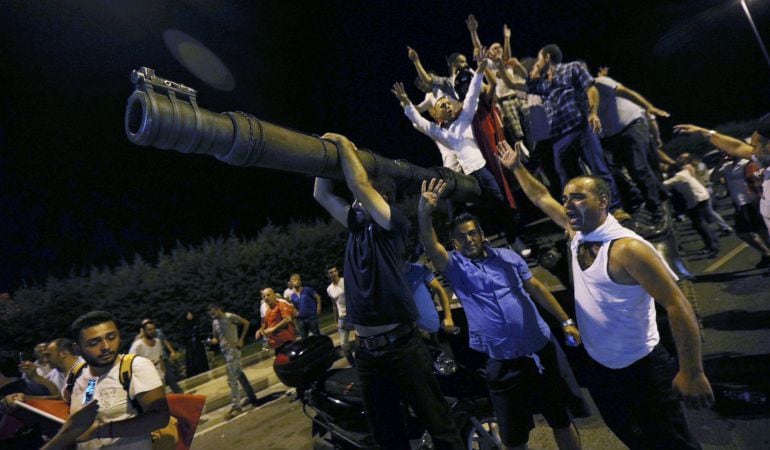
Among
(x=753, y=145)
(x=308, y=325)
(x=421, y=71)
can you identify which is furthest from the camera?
(x=308, y=325)

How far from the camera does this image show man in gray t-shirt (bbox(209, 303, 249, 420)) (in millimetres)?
7391

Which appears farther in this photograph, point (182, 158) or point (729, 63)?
point (729, 63)

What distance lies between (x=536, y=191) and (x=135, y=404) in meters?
3.16

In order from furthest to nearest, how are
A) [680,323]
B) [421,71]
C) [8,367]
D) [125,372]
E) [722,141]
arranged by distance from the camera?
[421,71], [722,141], [8,367], [125,372], [680,323]

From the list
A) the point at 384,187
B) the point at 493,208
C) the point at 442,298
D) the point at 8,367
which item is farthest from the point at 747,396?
the point at 8,367

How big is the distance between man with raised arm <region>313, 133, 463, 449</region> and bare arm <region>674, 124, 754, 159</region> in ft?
10.5

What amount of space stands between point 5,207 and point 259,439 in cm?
1704

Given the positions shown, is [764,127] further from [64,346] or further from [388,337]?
[64,346]

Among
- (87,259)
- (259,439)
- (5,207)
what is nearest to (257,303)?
(259,439)

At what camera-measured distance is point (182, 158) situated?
69.6ft

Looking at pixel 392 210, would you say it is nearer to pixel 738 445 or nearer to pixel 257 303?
pixel 738 445

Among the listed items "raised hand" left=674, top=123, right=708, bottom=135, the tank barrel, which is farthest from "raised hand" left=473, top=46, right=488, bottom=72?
the tank barrel

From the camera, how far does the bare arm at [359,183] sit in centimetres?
249

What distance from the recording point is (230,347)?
761cm
